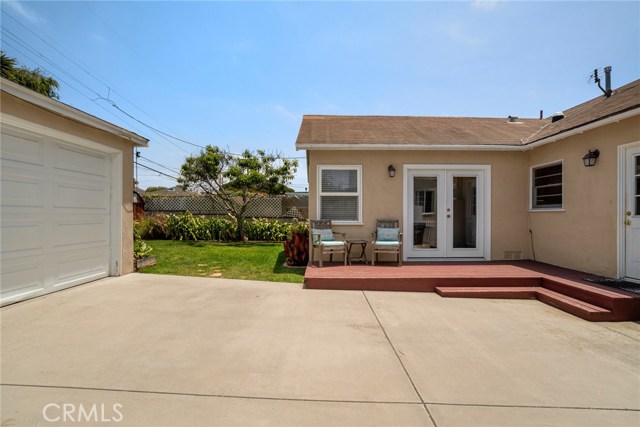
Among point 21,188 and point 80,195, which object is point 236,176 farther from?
point 21,188

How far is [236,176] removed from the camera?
12.7 metres

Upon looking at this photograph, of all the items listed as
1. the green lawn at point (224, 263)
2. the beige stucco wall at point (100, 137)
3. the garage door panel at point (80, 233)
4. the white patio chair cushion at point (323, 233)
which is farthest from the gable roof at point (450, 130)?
the garage door panel at point (80, 233)

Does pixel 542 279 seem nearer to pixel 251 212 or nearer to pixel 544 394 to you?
pixel 544 394

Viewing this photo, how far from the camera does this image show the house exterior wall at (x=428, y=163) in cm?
760

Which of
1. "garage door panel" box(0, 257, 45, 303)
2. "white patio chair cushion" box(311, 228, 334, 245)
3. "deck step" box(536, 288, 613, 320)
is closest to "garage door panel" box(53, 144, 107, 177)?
"garage door panel" box(0, 257, 45, 303)

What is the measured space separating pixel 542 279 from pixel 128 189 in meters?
8.12

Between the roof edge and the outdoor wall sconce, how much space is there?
28.5ft

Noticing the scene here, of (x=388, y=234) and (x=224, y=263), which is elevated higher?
(x=388, y=234)

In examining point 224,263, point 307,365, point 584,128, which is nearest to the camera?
point 307,365

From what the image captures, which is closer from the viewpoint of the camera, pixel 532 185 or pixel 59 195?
pixel 59 195

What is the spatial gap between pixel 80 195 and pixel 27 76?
37.1 ft

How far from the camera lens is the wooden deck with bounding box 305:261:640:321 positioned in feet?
14.5

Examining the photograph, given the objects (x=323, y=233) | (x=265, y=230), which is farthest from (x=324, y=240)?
(x=265, y=230)

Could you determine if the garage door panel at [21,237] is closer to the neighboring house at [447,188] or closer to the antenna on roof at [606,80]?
the neighboring house at [447,188]
